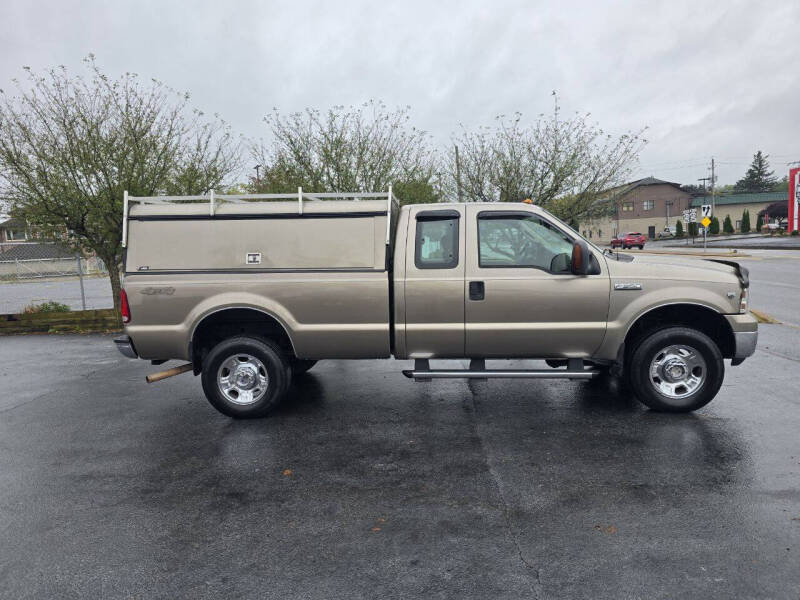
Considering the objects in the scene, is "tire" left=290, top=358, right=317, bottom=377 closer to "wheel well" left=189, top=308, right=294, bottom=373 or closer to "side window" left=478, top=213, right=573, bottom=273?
"wheel well" left=189, top=308, right=294, bottom=373

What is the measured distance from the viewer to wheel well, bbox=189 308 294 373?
224 inches

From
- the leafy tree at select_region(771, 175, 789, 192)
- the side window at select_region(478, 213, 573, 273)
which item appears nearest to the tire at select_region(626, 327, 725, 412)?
the side window at select_region(478, 213, 573, 273)

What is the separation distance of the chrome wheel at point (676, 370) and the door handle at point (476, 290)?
5.73 ft

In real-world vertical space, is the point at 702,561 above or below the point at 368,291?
below

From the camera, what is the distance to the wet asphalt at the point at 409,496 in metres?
2.96

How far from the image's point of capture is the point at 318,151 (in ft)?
45.4

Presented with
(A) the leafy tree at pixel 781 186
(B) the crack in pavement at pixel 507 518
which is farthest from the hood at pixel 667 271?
(A) the leafy tree at pixel 781 186

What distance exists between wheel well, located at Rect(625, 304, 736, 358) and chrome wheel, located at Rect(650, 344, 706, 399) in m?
0.25

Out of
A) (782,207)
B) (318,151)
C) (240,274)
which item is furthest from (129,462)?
(782,207)

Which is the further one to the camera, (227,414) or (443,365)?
(443,365)

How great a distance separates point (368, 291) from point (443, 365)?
2.53 metres

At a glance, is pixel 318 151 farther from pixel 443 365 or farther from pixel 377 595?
pixel 377 595

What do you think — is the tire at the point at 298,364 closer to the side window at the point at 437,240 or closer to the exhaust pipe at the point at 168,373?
the exhaust pipe at the point at 168,373

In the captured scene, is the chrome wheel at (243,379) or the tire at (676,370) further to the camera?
the chrome wheel at (243,379)
